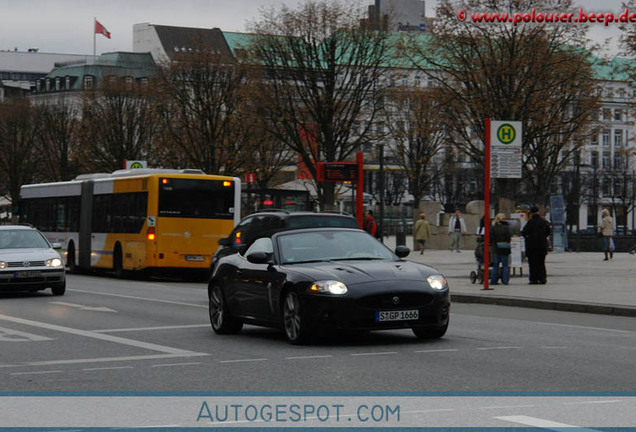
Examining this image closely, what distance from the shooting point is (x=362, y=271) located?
14.2 m

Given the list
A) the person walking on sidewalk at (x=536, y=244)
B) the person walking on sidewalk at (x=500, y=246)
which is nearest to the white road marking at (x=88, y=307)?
the person walking on sidewalk at (x=500, y=246)

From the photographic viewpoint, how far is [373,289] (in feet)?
45.6

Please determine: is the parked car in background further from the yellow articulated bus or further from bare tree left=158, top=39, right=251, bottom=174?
bare tree left=158, top=39, right=251, bottom=174

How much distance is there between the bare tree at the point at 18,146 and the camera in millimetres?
90438

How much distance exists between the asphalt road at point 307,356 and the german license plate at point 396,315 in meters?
0.33

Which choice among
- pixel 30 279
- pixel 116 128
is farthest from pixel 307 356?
pixel 116 128

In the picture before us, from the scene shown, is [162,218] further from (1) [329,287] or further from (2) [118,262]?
(1) [329,287]

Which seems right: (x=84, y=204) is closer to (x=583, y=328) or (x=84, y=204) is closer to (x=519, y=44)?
(x=519, y=44)

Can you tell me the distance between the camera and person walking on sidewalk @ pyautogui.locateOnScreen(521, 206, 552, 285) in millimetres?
27625

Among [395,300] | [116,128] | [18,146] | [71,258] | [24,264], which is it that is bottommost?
[71,258]

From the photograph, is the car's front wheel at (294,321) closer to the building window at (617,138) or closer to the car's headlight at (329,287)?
the car's headlight at (329,287)

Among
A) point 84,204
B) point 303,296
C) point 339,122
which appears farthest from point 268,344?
point 339,122

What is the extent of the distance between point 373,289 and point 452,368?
221 centimetres

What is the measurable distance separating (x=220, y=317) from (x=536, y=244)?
513 inches
